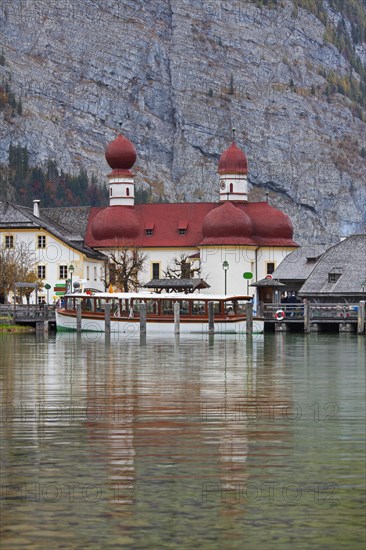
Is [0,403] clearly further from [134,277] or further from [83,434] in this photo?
[134,277]

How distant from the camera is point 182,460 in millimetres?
29750

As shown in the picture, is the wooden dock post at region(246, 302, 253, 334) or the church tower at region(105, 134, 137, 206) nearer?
the wooden dock post at region(246, 302, 253, 334)

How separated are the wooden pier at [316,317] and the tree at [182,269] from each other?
34392 millimetres

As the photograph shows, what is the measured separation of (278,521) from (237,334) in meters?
80.2

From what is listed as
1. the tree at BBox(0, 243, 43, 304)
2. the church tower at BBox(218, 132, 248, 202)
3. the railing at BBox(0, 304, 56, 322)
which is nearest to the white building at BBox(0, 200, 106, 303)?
the tree at BBox(0, 243, 43, 304)

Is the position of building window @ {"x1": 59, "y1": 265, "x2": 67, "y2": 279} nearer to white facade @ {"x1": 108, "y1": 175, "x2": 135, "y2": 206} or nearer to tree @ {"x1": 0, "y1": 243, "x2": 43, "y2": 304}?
tree @ {"x1": 0, "y1": 243, "x2": 43, "y2": 304}

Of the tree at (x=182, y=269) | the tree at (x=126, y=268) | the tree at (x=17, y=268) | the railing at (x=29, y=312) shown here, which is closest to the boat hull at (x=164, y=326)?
the railing at (x=29, y=312)

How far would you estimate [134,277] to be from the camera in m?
147

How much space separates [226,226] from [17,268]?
25.1m

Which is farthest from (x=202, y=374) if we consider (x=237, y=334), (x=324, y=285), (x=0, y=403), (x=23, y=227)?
(x=23, y=227)

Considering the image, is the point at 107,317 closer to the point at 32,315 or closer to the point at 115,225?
the point at 32,315

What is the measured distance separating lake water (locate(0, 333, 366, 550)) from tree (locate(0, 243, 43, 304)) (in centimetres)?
7372

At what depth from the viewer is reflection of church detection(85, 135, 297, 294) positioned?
14725cm

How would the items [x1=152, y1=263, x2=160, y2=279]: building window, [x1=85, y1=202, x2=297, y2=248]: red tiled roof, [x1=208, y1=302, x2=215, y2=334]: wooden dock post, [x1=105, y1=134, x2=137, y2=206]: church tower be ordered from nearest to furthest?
[x1=208, y1=302, x2=215, y2=334]: wooden dock post → [x1=85, y1=202, x2=297, y2=248]: red tiled roof → [x1=152, y1=263, x2=160, y2=279]: building window → [x1=105, y1=134, x2=137, y2=206]: church tower
